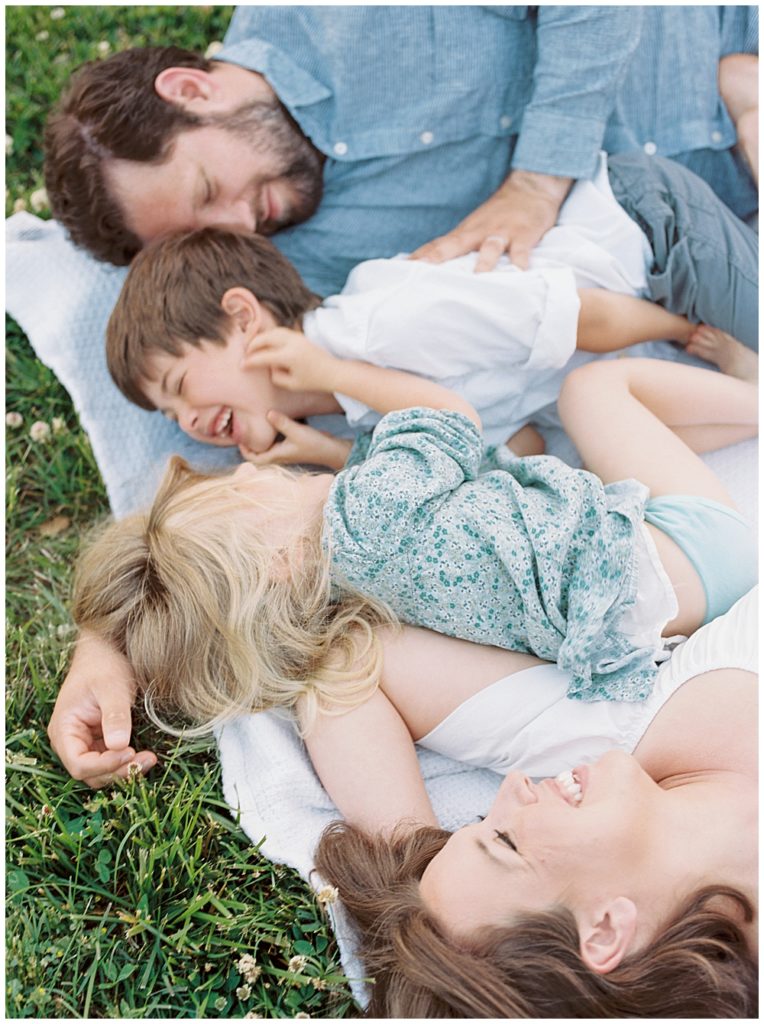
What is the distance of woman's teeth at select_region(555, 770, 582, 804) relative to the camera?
5.58 ft

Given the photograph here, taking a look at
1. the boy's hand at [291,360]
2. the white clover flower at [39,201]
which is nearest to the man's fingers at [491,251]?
the boy's hand at [291,360]

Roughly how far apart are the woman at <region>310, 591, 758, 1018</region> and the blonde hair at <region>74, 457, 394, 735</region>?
0.35m

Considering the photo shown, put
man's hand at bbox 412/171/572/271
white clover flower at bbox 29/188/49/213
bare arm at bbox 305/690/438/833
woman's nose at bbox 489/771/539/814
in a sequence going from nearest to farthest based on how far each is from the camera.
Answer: woman's nose at bbox 489/771/539/814 → bare arm at bbox 305/690/438/833 → man's hand at bbox 412/171/572/271 → white clover flower at bbox 29/188/49/213

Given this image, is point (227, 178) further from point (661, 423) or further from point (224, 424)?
point (661, 423)

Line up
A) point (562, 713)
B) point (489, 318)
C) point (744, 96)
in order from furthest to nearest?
point (744, 96)
point (489, 318)
point (562, 713)

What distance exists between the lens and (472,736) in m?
2.03

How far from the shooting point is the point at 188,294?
8.11ft

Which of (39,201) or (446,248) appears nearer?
(446,248)

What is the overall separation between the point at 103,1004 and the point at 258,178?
6.83ft

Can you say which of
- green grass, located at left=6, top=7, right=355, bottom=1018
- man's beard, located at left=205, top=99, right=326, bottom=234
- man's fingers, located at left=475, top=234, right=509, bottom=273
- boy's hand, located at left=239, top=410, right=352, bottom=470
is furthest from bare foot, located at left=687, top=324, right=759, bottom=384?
green grass, located at left=6, top=7, right=355, bottom=1018

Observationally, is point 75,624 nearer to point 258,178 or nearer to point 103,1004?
point 103,1004

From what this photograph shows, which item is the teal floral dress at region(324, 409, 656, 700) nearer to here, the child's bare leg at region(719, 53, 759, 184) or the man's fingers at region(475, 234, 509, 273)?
the man's fingers at region(475, 234, 509, 273)

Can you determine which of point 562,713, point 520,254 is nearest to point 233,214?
point 520,254

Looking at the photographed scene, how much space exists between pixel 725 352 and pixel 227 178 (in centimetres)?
145
